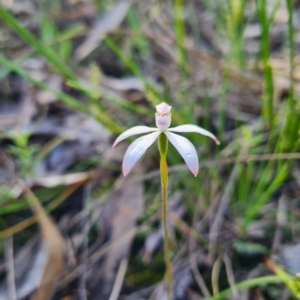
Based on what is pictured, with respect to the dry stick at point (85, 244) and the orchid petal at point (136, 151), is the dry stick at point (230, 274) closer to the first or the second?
the dry stick at point (85, 244)

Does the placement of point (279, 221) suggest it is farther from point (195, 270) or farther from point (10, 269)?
point (10, 269)

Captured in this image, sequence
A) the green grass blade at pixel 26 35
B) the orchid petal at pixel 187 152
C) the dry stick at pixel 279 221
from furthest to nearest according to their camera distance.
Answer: the dry stick at pixel 279 221, the green grass blade at pixel 26 35, the orchid petal at pixel 187 152

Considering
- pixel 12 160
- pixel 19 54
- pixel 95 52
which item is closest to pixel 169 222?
pixel 12 160

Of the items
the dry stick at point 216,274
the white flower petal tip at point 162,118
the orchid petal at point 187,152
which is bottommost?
the dry stick at point 216,274

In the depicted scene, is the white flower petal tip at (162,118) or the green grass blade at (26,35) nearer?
the white flower petal tip at (162,118)

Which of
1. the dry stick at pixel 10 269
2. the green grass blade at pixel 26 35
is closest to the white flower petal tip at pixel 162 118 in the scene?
the green grass blade at pixel 26 35

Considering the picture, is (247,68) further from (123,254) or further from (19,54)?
(19,54)

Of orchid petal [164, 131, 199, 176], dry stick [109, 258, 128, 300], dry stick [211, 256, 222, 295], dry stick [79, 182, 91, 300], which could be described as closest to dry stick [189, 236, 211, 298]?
dry stick [211, 256, 222, 295]
